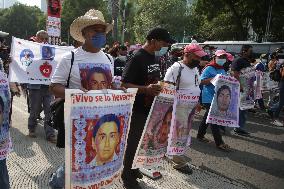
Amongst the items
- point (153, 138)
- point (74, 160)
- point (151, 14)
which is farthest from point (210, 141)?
point (151, 14)

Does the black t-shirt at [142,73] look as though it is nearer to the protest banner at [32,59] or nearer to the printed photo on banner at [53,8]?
the protest banner at [32,59]

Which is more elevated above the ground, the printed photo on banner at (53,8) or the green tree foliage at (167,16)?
the green tree foliage at (167,16)

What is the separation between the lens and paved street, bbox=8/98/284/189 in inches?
201

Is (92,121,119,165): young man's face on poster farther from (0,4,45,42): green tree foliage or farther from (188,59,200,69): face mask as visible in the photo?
(0,4,45,42): green tree foliage

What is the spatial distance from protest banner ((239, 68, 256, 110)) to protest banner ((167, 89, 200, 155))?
133 inches

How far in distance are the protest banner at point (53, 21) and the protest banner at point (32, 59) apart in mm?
2860

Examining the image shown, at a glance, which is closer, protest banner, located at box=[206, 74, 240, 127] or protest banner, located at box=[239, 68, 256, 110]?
protest banner, located at box=[206, 74, 240, 127]

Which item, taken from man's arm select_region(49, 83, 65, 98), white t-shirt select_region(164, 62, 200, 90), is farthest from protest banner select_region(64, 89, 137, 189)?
white t-shirt select_region(164, 62, 200, 90)

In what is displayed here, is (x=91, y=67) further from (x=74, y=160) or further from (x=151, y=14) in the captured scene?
(x=151, y=14)

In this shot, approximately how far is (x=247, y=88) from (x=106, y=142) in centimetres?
607

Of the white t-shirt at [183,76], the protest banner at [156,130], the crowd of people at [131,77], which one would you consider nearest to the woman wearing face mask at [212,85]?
the crowd of people at [131,77]

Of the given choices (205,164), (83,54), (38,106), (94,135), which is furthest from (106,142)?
(38,106)

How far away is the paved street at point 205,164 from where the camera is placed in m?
5.12

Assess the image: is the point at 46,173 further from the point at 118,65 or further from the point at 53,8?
the point at 53,8
